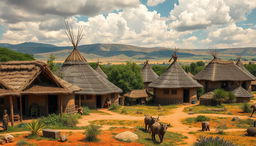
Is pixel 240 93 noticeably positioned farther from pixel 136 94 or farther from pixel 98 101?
pixel 98 101

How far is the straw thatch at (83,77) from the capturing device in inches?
1237

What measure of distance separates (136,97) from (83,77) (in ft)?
32.6

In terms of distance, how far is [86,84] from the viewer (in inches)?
1259

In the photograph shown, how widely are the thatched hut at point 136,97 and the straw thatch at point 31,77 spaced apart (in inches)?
645

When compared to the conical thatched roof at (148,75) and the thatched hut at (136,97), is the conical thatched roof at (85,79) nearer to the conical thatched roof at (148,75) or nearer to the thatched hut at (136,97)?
the thatched hut at (136,97)

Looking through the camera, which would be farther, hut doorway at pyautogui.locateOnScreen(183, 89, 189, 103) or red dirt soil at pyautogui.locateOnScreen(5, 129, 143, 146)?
hut doorway at pyautogui.locateOnScreen(183, 89, 189, 103)

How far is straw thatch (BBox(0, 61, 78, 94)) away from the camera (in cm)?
2142

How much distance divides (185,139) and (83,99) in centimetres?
1834

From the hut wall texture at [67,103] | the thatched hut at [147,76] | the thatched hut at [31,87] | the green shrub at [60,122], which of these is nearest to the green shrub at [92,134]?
the green shrub at [60,122]

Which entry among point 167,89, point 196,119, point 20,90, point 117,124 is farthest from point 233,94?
point 20,90

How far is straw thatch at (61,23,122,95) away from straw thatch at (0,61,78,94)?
322 inches

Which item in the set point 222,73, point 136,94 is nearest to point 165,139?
point 136,94

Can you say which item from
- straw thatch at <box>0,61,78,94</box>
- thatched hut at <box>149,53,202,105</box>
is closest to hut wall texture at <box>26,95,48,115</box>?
straw thatch at <box>0,61,78,94</box>

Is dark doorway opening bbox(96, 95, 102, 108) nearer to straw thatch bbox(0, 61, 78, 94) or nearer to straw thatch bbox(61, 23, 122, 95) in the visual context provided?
straw thatch bbox(61, 23, 122, 95)
